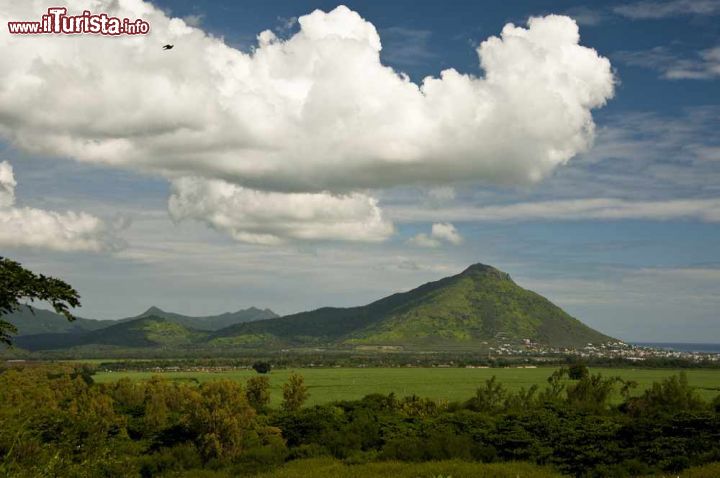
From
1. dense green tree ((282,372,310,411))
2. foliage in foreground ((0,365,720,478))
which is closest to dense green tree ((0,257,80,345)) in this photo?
foliage in foreground ((0,365,720,478))

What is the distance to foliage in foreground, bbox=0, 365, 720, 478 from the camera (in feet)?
163

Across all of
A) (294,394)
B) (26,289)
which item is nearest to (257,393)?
(294,394)

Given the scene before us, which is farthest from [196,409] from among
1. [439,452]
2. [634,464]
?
[634,464]

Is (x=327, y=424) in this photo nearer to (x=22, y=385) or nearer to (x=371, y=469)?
(x=371, y=469)

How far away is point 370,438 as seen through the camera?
73.9 meters

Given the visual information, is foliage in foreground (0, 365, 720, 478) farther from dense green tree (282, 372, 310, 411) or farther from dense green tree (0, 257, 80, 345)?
dense green tree (282, 372, 310, 411)

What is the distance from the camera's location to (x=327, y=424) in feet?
276

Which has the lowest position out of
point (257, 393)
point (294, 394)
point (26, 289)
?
point (257, 393)

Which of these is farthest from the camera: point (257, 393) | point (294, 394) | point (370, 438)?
point (257, 393)

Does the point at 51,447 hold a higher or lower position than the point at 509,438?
higher

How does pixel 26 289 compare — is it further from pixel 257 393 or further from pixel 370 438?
pixel 257 393

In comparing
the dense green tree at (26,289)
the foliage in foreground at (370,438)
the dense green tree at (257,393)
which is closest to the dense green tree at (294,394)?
the dense green tree at (257,393)

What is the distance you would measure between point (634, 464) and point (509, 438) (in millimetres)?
13185

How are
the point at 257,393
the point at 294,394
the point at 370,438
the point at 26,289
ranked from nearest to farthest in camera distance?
1. the point at 26,289
2. the point at 370,438
3. the point at 294,394
4. the point at 257,393
